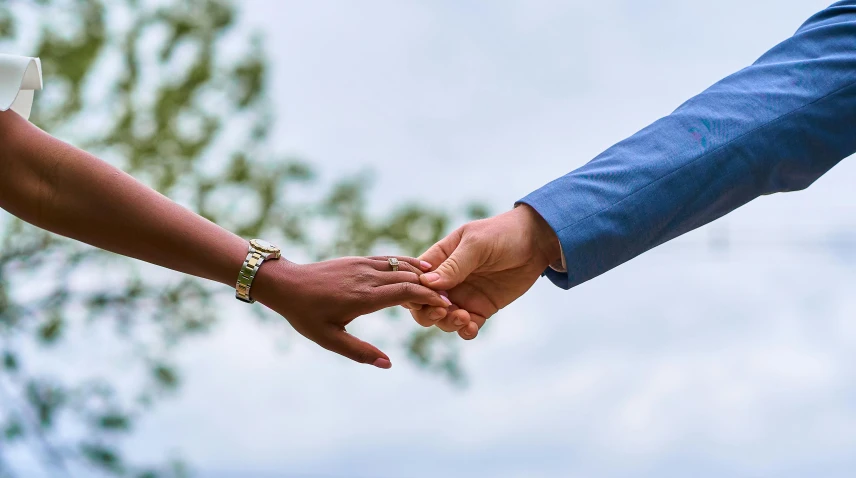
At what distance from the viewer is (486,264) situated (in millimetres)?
1612

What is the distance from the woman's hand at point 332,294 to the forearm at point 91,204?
11 cm

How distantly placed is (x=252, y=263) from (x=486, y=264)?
455 millimetres

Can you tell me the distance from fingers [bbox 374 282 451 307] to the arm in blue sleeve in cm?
25

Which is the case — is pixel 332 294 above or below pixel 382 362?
above

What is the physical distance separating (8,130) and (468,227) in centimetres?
79

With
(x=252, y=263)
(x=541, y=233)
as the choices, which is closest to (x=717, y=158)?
(x=541, y=233)

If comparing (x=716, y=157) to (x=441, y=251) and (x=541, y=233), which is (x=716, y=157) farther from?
(x=441, y=251)

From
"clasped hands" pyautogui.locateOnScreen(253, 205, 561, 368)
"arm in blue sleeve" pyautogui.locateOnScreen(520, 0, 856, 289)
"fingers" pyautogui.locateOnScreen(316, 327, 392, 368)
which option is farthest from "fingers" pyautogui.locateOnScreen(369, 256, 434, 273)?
"arm in blue sleeve" pyautogui.locateOnScreen(520, 0, 856, 289)

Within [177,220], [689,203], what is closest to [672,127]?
[689,203]

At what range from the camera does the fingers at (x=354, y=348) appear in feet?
4.78

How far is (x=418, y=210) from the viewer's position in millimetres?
4320

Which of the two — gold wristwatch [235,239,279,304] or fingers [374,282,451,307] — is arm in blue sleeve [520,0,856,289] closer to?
fingers [374,282,451,307]

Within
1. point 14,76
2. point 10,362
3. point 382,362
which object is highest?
point 10,362

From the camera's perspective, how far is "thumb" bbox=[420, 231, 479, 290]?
1.56m
